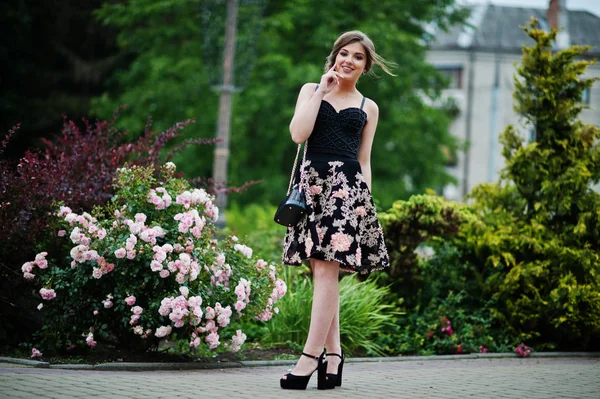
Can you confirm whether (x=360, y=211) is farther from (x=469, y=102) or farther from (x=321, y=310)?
(x=469, y=102)

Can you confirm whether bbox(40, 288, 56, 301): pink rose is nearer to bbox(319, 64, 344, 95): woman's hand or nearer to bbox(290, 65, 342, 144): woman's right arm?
bbox(290, 65, 342, 144): woman's right arm

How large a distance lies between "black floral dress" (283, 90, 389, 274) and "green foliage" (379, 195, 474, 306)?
317 centimetres

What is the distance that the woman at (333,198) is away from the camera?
203 inches

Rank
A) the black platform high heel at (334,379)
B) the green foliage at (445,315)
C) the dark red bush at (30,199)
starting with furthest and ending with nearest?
the green foliage at (445,315) < the dark red bush at (30,199) < the black platform high heel at (334,379)

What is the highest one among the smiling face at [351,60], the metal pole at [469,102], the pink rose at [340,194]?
the metal pole at [469,102]

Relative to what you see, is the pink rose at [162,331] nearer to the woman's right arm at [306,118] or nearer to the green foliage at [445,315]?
the woman's right arm at [306,118]

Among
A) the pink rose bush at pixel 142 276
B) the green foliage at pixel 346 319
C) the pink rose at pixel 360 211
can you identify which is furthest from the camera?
the green foliage at pixel 346 319

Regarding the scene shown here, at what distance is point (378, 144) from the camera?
88.7 ft

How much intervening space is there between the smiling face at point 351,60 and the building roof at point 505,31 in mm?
35621

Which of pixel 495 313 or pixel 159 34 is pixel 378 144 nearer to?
pixel 159 34

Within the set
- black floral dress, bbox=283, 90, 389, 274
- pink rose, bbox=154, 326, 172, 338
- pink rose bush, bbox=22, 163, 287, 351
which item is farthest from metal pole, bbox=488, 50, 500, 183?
black floral dress, bbox=283, 90, 389, 274

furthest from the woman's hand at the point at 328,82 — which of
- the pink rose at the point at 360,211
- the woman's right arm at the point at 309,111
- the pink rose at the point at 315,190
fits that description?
the pink rose at the point at 360,211

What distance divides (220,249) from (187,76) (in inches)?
815

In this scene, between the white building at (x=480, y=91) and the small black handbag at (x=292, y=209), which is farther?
the white building at (x=480, y=91)
